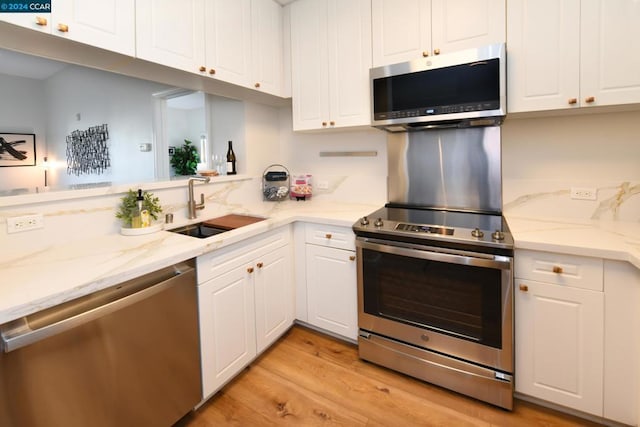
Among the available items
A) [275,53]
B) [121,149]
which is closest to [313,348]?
[275,53]

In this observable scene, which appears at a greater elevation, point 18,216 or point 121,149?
point 121,149

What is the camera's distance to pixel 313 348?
220 centimetres

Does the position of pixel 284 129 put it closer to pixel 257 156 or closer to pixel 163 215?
pixel 257 156

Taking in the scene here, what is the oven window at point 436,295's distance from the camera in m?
1.61

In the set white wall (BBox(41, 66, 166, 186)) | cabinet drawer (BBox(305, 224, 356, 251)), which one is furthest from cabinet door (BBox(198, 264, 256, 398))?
white wall (BBox(41, 66, 166, 186))

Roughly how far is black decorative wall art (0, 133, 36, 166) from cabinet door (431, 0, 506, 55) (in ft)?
18.9

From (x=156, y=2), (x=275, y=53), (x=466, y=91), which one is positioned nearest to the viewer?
(x=156, y=2)

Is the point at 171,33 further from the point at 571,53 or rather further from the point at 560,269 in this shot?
the point at 560,269

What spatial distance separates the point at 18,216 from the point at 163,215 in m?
0.71

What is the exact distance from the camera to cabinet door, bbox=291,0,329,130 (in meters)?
2.38

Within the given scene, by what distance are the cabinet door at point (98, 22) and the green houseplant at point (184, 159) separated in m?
2.53

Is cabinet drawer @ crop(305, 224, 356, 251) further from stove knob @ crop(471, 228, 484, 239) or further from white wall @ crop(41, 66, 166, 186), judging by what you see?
white wall @ crop(41, 66, 166, 186)

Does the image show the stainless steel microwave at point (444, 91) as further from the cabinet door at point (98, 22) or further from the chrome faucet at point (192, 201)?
the cabinet door at point (98, 22)

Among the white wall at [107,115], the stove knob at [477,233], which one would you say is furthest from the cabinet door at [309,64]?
the white wall at [107,115]
